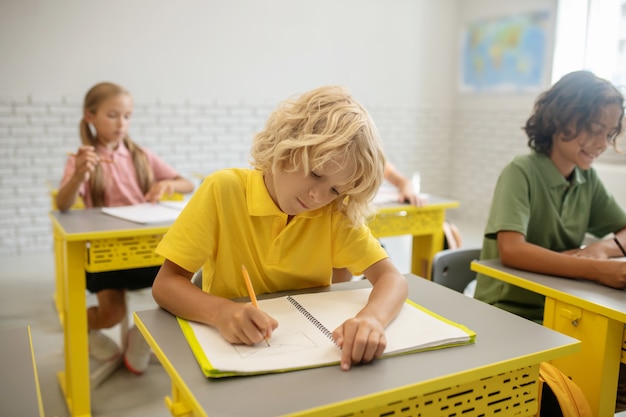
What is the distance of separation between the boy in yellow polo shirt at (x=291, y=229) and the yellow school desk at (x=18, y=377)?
10.6 inches

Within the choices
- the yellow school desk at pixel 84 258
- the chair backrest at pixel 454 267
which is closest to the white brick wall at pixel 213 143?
the yellow school desk at pixel 84 258

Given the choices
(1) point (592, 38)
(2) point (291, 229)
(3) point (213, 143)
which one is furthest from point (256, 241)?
(1) point (592, 38)

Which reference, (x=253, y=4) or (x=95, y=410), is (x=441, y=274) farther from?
(x=253, y=4)

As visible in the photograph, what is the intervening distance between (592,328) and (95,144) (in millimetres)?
2247

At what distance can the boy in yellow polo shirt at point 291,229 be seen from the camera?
1.14 m

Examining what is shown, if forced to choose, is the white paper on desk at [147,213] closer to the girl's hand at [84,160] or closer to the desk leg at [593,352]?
the girl's hand at [84,160]

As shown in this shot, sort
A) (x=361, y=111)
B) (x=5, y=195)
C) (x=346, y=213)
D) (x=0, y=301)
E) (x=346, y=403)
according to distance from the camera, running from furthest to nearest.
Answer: (x=5, y=195), (x=0, y=301), (x=346, y=213), (x=361, y=111), (x=346, y=403)

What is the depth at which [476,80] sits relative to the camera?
6.12 meters

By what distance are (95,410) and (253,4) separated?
12.9 feet

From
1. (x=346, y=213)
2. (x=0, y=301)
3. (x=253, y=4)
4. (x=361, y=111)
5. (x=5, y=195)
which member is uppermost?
(x=253, y=4)

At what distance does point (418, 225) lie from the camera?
2.83 metres

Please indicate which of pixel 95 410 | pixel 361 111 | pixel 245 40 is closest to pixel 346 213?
pixel 361 111

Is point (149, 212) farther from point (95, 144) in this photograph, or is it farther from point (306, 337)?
point (306, 337)

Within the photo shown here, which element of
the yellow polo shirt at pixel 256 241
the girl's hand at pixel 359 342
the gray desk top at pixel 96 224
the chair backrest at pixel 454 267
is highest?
the yellow polo shirt at pixel 256 241
